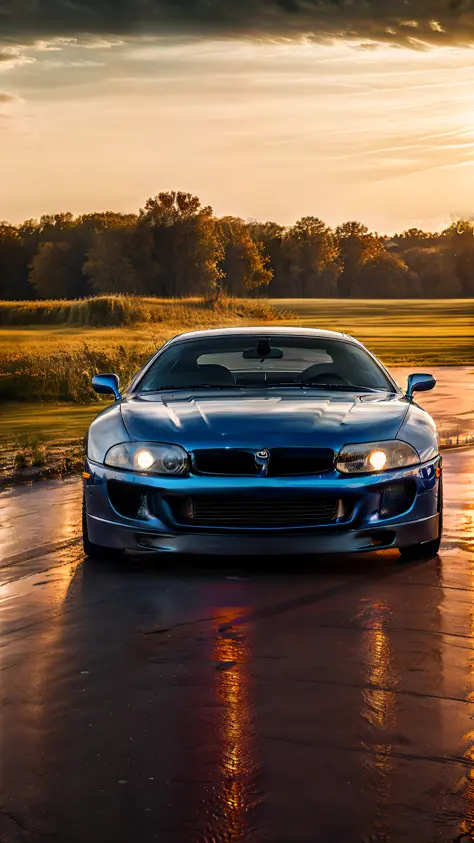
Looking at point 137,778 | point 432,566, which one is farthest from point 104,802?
point 432,566

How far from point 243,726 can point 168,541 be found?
2.67m

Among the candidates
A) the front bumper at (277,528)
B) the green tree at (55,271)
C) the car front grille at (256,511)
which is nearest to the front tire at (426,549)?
the front bumper at (277,528)

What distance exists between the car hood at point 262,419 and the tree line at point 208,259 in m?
118

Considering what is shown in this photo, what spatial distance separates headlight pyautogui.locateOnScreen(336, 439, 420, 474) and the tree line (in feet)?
389

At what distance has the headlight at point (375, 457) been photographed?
7.21 metres

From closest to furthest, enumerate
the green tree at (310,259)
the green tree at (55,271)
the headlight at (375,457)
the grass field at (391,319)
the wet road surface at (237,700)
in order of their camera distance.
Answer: the wet road surface at (237,700)
the headlight at (375,457)
the grass field at (391,319)
the green tree at (55,271)
the green tree at (310,259)

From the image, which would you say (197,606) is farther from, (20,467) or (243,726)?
(20,467)

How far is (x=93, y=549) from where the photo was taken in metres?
7.78

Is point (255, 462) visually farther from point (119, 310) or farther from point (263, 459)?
point (119, 310)

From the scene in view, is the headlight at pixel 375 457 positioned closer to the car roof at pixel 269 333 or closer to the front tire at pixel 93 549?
the front tire at pixel 93 549

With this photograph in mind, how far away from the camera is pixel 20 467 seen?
44.1 ft

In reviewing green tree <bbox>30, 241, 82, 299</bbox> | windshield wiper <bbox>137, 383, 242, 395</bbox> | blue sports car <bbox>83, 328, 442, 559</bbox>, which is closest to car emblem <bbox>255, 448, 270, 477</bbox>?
blue sports car <bbox>83, 328, 442, 559</bbox>

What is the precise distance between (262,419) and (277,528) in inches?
26.2

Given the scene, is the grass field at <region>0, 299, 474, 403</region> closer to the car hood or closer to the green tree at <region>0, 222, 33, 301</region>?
the car hood
